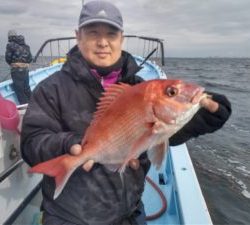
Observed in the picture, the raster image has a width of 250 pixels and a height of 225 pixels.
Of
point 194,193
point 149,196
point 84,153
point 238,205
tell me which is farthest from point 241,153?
point 84,153

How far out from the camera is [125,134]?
210 centimetres

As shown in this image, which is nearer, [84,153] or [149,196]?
[84,153]

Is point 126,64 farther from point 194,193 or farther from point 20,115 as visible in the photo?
point 194,193

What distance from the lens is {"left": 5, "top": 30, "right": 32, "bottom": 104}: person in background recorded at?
815cm

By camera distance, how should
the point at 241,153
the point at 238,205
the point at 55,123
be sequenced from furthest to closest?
the point at 241,153, the point at 238,205, the point at 55,123

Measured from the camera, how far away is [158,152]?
2252 millimetres

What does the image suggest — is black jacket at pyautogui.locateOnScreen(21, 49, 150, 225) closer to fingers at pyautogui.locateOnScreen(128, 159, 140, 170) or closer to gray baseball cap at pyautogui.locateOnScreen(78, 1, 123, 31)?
fingers at pyautogui.locateOnScreen(128, 159, 140, 170)

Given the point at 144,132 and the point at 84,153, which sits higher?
the point at 144,132

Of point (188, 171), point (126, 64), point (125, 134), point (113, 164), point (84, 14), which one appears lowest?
point (188, 171)

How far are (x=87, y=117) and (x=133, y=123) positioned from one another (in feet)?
2.34

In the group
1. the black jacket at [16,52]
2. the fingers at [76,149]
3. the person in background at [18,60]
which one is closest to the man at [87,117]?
the fingers at [76,149]

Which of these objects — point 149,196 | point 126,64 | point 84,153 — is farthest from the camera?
point 149,196

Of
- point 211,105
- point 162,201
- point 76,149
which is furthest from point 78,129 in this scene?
point 162,201

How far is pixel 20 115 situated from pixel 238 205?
198 inches
